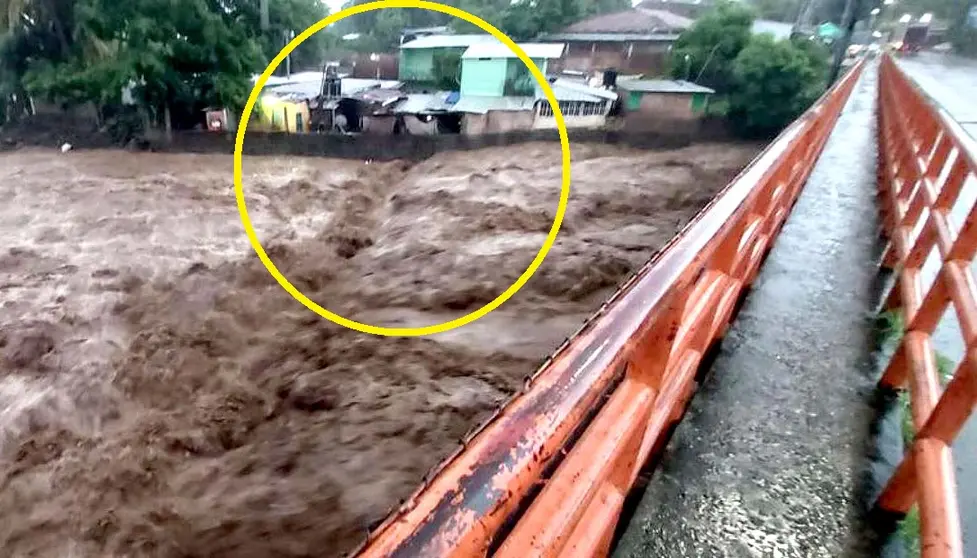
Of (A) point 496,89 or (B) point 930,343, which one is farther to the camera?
(A) point 496,89

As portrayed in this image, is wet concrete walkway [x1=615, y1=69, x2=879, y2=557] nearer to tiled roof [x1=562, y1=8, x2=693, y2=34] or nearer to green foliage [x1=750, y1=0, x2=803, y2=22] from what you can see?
tiled roof [x1=562, y1=8, x2=693, y2=34]

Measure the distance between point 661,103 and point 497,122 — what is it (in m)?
4.21

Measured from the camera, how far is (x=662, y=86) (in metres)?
16.1

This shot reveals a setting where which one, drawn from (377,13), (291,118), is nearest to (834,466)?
(291,118)

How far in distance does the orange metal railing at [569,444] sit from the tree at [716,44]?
16.4 m

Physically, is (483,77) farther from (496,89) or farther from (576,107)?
(576,107)

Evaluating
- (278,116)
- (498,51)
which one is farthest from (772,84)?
(278,116)

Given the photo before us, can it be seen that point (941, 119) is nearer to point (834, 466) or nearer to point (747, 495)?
point (834, 466)

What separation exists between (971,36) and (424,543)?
29.6m

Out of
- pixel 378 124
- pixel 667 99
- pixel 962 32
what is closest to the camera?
pixel 378 124

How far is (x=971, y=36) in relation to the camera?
23.2 meters

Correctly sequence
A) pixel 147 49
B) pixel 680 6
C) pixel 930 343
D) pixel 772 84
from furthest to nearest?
pixel 680 6, pixel 772 84, pixel 147 49, pixel 930 343

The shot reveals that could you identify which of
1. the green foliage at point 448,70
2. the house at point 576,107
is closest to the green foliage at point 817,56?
the house at point 576,107

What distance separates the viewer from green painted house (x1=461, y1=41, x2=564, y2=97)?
14.8m
